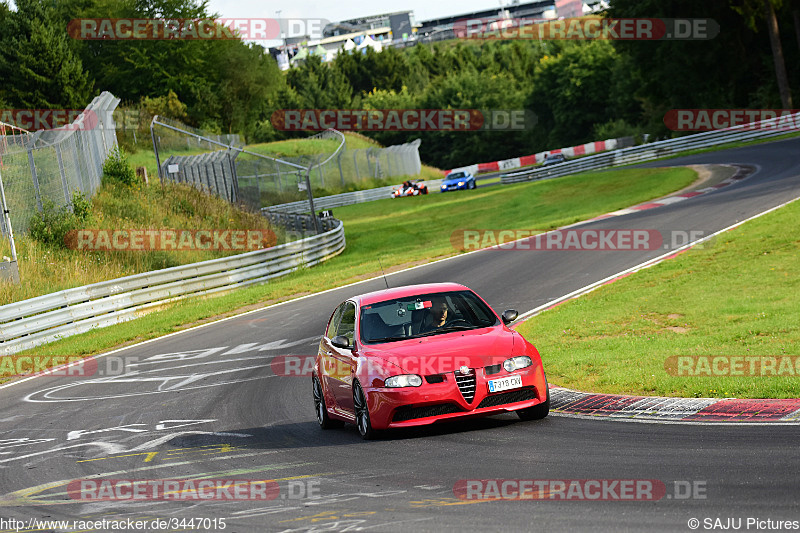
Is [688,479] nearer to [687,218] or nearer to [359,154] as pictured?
[687,218]

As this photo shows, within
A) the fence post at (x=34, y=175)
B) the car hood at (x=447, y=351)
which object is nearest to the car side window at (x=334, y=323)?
the car hood at (x=447, y=351)

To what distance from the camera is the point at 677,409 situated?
884 cm

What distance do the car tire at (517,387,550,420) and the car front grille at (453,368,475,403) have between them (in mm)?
687

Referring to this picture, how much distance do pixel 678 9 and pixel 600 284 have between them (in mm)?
43749

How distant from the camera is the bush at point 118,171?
31766 mm

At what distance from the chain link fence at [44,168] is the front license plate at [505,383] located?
55.6ft

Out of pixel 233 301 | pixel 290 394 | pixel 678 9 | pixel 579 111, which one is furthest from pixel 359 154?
pixel 290 394

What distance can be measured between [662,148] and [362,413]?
4645 centimetres

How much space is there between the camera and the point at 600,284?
64.4 ft

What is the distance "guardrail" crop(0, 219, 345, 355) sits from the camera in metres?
20.1
